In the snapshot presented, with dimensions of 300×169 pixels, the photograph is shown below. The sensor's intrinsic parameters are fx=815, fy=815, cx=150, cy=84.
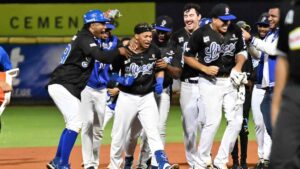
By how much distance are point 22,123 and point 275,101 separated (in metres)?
12.0

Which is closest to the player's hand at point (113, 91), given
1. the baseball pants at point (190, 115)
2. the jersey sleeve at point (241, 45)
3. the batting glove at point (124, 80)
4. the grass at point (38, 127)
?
the batting glove at point (124, 80)

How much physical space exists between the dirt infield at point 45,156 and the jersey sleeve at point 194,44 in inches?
60.9

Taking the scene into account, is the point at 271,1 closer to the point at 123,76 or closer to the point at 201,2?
the point at 201,2

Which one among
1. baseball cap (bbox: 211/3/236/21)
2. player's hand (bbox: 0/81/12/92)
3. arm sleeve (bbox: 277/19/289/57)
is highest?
arm sleeve (bbox: 277/19/289/57)

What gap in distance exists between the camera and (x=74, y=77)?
9.41m

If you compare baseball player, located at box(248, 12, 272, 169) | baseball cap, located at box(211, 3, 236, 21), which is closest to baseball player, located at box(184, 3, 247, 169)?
baseball cap, located at box(211, 3, 236, 21)

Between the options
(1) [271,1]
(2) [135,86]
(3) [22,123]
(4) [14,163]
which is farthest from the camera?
(1) [271,1]

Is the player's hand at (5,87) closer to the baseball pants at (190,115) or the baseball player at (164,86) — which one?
the baseball player at (164,86)

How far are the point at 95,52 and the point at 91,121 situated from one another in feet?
3.25

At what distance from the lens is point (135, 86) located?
914cm

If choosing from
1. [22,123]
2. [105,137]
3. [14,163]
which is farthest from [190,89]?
[22,123]

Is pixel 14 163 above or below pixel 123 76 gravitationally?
below

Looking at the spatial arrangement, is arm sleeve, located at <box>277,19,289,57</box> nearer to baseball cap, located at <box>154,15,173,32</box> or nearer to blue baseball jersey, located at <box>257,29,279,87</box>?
blue baseball jersey, located at <box>257,29,279,87</box>

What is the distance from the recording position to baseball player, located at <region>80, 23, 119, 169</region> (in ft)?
31.5
